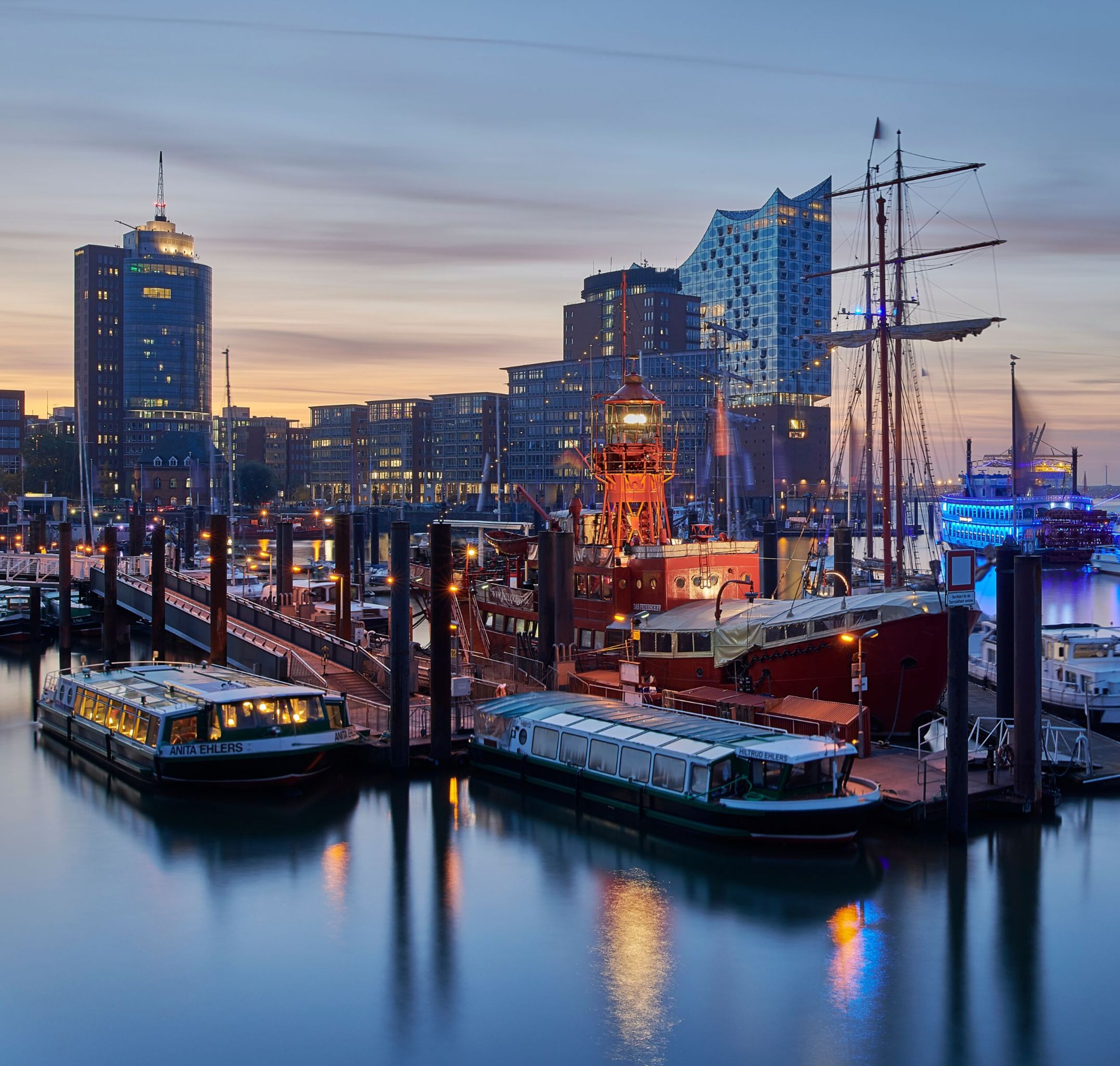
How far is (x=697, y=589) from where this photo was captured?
4172 centimetres

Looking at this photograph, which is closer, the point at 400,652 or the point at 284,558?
the point at 400,652

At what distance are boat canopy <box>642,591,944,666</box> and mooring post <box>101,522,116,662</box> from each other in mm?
30153

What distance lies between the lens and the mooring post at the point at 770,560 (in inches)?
2023

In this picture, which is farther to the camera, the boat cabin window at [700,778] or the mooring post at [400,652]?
the mooring post at [400,652]

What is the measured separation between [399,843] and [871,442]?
42.5 metres

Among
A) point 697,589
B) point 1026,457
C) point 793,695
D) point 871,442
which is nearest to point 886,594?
point 793,695

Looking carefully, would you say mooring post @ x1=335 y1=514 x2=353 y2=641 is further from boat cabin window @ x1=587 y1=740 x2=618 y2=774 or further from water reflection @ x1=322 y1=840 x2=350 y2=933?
boat cabin window @ x1=587 y1=740 x2=618 y2=774

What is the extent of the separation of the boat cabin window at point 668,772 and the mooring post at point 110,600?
117 ft

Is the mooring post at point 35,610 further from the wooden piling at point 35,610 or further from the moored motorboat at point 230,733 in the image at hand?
the moored motorboat at point 230,733

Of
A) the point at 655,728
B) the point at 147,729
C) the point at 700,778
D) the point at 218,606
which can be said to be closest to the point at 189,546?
the point at 218,606

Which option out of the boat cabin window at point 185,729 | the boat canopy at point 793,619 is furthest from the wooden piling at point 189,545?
the boat canopy at point 793,619

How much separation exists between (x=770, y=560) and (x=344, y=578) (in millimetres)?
18931

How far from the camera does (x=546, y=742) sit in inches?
1305

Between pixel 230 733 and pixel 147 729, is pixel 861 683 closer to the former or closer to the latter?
pixel 230 733
